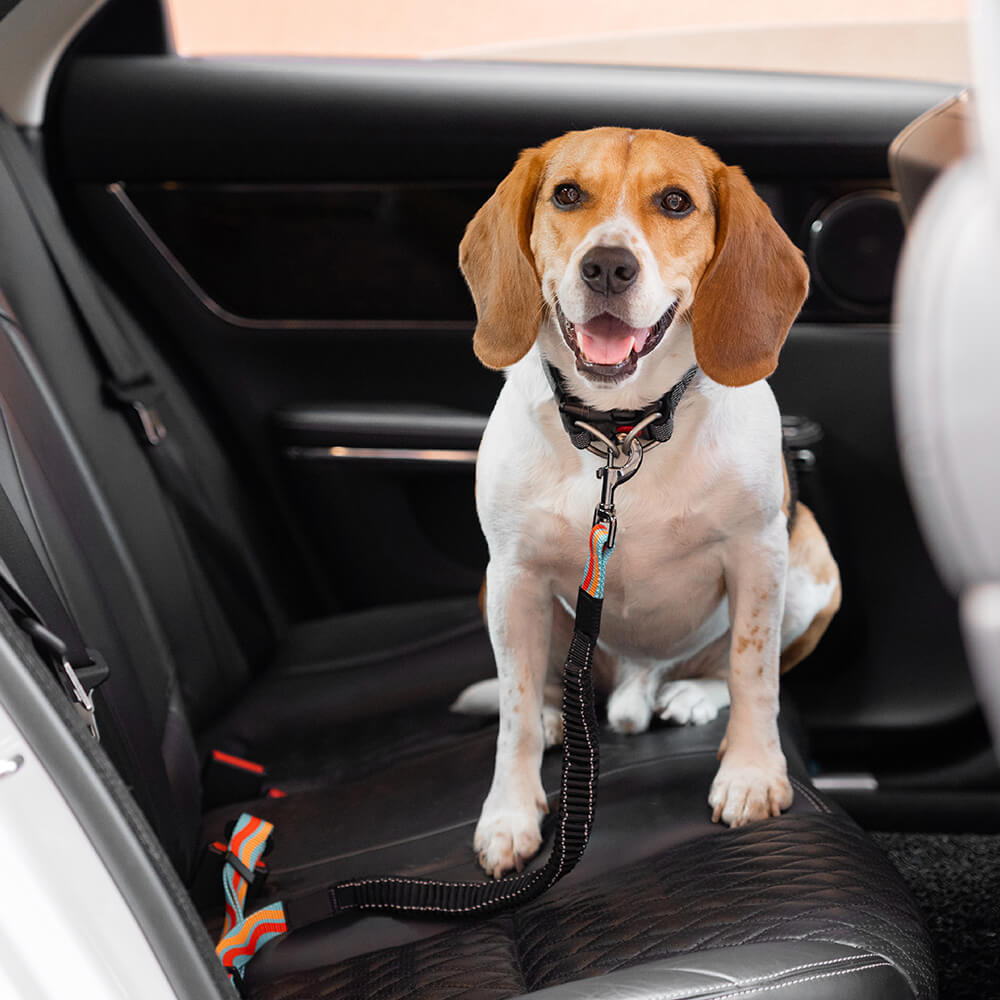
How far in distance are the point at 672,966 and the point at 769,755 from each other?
344mm

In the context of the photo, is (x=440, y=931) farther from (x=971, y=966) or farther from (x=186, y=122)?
(x=186, y=122)

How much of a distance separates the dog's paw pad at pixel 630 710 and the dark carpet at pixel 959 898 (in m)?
0.61

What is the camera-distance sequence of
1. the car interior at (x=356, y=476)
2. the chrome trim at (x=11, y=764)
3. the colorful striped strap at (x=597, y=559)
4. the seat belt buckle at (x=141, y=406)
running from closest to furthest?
the chrome trim at (x=11, y=764) → the colorful striped strap at (x=597, y=559) → the car interior at (x=356, y=476) → the seat belt buckle at (x=141, y=406)

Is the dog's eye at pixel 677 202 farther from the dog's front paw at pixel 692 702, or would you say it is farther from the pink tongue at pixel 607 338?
the dog's front paw at pixel 692 702

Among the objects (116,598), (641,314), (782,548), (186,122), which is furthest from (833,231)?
(116,598)

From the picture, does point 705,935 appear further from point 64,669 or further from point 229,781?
point 229,781

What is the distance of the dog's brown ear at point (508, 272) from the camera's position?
1038 mm

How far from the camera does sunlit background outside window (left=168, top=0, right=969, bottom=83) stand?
1.44 m

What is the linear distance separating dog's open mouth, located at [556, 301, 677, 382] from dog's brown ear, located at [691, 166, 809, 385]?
0.04 meters

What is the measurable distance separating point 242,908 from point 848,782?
1.04 meters

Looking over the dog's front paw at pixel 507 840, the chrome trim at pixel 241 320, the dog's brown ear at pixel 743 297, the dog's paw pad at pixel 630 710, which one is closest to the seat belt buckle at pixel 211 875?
the dog's front paw at pixel 507 840

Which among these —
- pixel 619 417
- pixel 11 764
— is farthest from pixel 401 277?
pixel 11 764

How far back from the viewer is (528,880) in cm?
113

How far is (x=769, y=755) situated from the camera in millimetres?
1211
